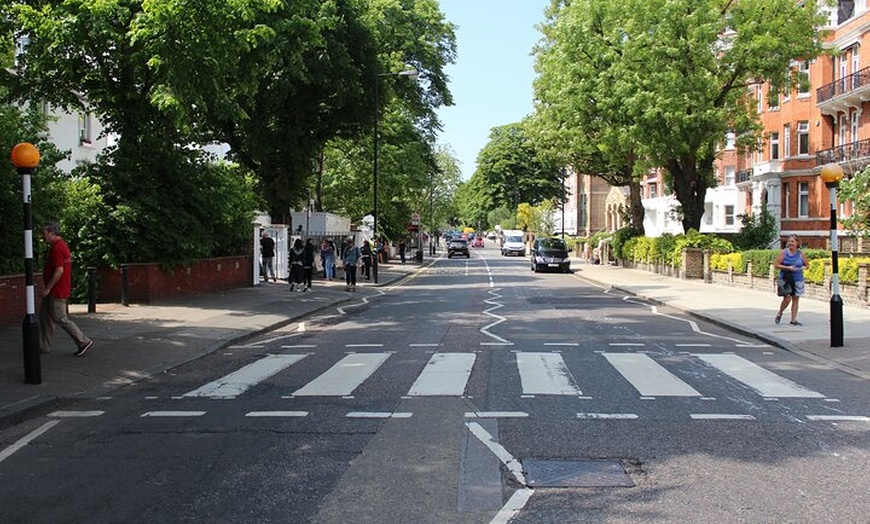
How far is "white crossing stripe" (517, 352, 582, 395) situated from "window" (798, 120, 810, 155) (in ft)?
123

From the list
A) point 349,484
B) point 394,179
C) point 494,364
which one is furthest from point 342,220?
point 349,484

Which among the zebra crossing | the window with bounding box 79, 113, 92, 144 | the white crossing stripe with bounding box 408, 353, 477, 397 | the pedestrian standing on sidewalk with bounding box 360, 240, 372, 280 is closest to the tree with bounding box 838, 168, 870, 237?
the zebra crossing

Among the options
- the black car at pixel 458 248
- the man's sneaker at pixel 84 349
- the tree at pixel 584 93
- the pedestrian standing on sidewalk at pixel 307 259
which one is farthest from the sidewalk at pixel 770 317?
the black car at pixel 458 248

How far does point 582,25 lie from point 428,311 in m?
22.2

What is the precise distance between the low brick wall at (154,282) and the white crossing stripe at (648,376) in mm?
10439

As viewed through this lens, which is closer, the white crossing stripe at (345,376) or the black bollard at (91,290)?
the white crossing stripe at (345,376)

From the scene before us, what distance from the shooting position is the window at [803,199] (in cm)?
4316

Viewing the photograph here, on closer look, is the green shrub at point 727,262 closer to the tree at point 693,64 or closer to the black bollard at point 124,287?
the tree at point 693,64

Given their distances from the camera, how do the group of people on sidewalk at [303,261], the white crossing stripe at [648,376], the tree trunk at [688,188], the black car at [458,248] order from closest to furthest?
the white crossing stripe at [648,376] < the group of people on sidewalk at [303,261] < the tree trunk at [688,188] < the black car at [458,248]

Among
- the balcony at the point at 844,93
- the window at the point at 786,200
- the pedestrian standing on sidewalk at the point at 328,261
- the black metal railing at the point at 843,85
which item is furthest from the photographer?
the window at the point at 786,200

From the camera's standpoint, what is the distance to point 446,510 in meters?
5.03

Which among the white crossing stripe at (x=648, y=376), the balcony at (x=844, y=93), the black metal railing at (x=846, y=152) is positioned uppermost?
the balcony at (x=844, y=93)

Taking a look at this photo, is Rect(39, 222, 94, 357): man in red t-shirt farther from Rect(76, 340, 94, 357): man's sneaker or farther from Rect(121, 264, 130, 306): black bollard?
Rect(121, 264, 130, 306): black bollard

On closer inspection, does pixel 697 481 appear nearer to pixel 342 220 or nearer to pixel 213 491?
pixel 213 491
